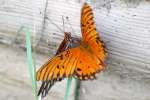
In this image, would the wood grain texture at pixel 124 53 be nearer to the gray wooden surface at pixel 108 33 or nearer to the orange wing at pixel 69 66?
the gray wooden surface at pixel 108 33

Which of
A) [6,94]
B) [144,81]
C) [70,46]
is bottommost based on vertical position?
[6,94]

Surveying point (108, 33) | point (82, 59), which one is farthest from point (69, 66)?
point (108, 33)

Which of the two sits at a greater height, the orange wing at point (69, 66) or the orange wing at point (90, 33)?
the orange wing at point (90, 33)

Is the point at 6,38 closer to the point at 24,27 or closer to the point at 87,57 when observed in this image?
the point at 24,27

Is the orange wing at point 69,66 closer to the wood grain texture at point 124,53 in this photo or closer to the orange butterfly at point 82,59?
the orange butterfly at point 82,59

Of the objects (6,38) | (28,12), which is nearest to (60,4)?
(28,12)

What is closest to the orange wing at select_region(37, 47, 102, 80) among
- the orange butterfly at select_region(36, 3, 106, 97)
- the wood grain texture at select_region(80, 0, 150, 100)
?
Result: the orange butterfly at select_region(36, 3, 106, 97)

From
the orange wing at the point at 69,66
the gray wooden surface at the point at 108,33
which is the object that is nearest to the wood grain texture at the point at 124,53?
the gray wooden surface at the point at 108,33
